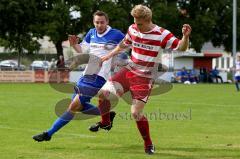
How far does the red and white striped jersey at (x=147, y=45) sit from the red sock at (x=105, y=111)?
66.4 inches

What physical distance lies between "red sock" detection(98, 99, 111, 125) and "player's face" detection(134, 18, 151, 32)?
226 cm

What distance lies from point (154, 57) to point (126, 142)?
5.95ft

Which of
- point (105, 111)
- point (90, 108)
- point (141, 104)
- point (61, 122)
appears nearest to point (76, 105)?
point (61, 122)

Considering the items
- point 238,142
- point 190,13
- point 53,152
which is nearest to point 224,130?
point 238,142

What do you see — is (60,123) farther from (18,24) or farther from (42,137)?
(18,24)

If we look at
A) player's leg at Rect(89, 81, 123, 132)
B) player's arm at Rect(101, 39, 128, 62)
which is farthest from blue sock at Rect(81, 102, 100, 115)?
player's arm at Rect(101, 39, 128, 62)

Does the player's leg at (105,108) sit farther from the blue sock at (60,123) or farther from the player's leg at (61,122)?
the blue sock at (60,123)

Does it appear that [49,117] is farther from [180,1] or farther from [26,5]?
[180,1]

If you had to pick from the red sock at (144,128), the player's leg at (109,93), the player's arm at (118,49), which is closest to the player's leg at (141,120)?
→ the red sock at (144,128)

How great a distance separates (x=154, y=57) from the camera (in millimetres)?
9062

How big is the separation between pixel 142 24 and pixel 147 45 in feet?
1.10

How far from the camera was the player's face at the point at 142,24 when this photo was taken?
8742 millimetres

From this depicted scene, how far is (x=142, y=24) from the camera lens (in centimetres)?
880

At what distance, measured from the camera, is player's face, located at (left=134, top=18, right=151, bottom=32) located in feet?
28.7
